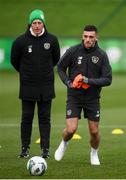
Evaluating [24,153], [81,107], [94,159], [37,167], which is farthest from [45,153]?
[37,167]

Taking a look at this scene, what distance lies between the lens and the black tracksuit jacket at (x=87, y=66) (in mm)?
12844

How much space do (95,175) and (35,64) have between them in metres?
2.72

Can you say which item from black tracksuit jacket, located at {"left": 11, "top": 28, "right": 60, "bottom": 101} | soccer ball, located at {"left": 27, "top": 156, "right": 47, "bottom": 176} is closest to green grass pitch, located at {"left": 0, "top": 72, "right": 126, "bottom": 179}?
soccer ball, located at {"left": 27, "top": 156, "right": 47, "bottom": 176}

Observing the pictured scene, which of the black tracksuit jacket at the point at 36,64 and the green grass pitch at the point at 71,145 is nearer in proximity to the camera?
the green grass pitch at the point at 71,145

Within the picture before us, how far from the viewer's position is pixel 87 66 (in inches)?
506

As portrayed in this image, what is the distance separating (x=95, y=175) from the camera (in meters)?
11.6

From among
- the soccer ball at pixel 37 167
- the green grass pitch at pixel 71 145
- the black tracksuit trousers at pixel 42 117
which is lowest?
the green grass pitch at pixel 71 145

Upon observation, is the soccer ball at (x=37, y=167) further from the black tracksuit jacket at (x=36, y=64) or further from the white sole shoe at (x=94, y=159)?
the black tracksuit jacket at (x=36, y=64)

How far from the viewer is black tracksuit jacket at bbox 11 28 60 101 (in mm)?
13602

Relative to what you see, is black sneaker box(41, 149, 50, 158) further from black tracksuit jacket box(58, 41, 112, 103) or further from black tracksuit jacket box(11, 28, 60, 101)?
black tracksuit jacket box(58, 41, 112, 103)

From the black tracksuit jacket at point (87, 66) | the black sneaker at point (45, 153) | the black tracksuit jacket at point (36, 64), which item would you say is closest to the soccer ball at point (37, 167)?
the black tracksuit jacket at point (87, 66)

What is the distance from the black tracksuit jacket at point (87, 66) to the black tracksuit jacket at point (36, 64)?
2.56 feet

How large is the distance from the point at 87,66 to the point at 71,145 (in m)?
3.13

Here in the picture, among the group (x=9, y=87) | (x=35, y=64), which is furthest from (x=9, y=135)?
(x=9, y=87)
